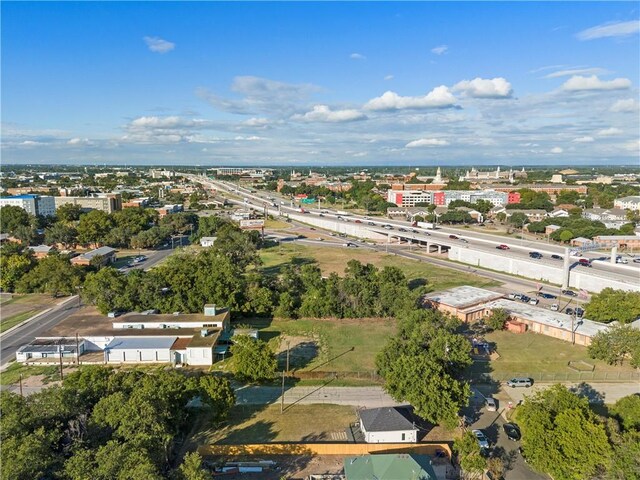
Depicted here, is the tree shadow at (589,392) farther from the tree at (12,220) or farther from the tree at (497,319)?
the tree at (12,220)

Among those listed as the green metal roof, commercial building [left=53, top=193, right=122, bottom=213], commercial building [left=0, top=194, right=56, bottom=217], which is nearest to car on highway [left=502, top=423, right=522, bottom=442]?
the green metal roof

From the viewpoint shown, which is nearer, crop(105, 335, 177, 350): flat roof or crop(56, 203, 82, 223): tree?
crop(105, 335, 177, 350): flat roof

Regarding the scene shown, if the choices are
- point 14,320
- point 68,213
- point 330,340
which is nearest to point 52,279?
point 14,320

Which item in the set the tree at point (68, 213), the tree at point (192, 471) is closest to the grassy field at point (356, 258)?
the tree at point (192, 471)

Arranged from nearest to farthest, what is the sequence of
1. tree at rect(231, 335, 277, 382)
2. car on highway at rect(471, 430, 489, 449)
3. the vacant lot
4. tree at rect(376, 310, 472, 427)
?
1. car on highway at rect(471, 430, 489, 449)
2. tree at rect(376, 310, 472, 427)
3. tree at rect(231, 335, 277, 382)
4. the vacant lot

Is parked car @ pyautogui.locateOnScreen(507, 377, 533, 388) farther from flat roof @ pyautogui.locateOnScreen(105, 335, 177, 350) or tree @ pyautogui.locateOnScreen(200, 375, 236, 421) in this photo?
flat roof @ pyautogui.locateOnScreen(105, 335, 177, 350)

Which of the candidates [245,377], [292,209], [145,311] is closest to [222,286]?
[145,311]

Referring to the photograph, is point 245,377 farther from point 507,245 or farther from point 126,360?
point 507,245

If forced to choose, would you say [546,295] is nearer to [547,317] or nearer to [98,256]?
[547,317]
